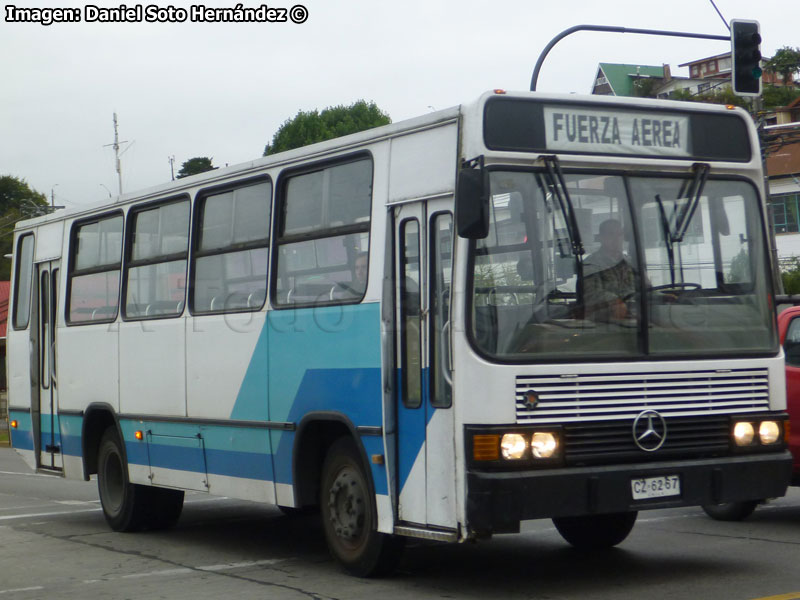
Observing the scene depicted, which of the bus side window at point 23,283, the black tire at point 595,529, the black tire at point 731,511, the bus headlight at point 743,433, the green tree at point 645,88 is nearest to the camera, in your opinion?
the bus headlight at point 743,433

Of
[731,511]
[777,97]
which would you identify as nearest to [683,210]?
[731,511]

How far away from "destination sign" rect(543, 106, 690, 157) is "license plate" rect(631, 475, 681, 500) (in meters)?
2.09

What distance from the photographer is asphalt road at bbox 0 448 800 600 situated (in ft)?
26.9

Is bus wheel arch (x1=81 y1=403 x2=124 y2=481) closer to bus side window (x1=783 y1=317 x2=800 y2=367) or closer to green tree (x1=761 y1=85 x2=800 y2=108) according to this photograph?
bus side window (x1=783 y1=317 x2=800 y2=367)

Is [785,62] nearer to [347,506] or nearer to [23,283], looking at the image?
[23,283]

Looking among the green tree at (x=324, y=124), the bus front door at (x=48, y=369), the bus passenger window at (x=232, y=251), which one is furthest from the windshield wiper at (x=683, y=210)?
the green tree at (x=324, y=124)

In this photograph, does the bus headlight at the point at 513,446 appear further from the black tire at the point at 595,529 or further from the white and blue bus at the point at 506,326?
the black tire at the point at 595,529

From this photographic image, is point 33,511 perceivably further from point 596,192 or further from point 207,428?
point 596,192

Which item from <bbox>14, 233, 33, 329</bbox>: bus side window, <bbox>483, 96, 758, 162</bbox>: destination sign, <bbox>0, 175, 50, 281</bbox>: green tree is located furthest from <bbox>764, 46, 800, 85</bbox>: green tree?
<bbox>483, 96, 758, 162</bbox>: destination sign

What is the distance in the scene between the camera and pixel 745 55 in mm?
16562

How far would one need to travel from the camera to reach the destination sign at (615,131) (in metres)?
7.93

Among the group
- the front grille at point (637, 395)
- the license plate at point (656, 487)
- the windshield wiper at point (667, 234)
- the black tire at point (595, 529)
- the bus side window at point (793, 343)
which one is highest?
the windshield wiper at point (667, 234)

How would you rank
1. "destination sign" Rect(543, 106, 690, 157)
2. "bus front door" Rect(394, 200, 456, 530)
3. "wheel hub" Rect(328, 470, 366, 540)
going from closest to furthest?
"bus front door" Rect(394, 200, 456, 530)
"destination sign" Rect(543, 106, 690, 157)
"wheel hub" Rect(328, 470, 366, 540)

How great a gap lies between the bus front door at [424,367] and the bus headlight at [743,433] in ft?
6.24
